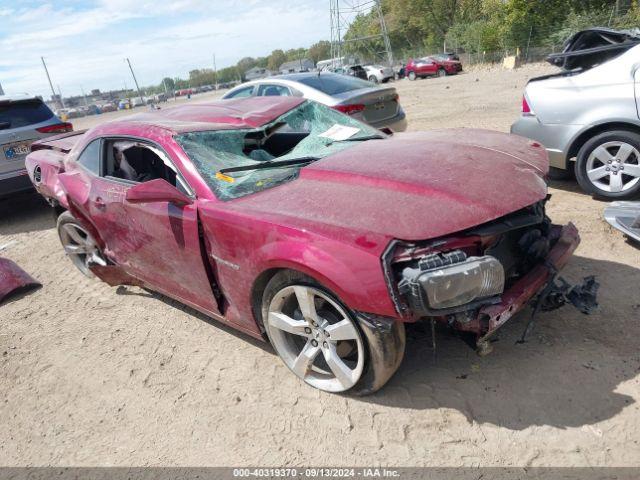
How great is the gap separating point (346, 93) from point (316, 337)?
550 cm

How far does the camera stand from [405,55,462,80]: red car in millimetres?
30172

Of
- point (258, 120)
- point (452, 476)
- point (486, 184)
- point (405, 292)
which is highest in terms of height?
point (258, 120)

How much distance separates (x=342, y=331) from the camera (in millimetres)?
2482

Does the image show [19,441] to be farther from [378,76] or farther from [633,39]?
[378,76]

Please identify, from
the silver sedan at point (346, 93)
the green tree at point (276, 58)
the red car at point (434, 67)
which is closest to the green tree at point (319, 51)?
the green tree at point (276, 58)

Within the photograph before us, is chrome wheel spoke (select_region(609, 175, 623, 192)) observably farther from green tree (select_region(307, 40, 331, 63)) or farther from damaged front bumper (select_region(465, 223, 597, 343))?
green tree (select_region(307, 40, 331, 63))

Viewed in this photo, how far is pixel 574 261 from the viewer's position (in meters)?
3.80

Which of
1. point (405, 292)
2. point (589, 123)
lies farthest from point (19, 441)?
point (589, 123)

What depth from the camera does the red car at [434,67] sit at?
1188 inches

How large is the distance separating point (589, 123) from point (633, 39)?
1164 millimetres

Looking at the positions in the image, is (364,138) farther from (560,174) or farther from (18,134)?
(18,134)

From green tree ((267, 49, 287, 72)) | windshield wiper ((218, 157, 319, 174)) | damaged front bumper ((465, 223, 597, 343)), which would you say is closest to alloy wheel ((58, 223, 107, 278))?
windshield wiper ((218, 157, 319, 174))

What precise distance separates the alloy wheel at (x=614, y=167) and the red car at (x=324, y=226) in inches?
69.5

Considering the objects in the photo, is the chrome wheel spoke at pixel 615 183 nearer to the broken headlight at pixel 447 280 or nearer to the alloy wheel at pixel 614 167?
the alloy wheel at pixel 614 167
